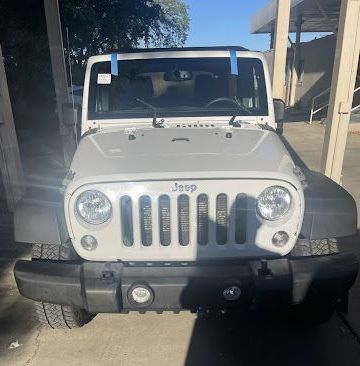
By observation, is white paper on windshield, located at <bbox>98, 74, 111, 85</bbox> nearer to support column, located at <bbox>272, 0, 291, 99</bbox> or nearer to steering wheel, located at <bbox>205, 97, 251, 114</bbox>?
steering wheel, located at <bbox>205, 97, 251, 114</bbox>

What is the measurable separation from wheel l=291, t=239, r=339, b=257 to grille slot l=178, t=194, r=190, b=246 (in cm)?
70

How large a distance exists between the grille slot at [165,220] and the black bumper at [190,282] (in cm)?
16

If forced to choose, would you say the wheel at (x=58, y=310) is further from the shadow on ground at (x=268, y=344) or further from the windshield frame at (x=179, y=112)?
the windshield frame at (x=179, y=112)

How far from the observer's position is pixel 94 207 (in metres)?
2.37

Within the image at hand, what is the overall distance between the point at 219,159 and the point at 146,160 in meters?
0.45

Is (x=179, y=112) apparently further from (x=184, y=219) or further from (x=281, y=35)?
(x=281, y=35)

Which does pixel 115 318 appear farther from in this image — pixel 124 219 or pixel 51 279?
pixel 124 219

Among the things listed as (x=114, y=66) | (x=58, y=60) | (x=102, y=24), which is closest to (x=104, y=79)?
(x=114, y=66)

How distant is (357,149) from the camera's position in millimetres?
9406

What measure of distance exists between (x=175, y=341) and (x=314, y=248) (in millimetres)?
1157

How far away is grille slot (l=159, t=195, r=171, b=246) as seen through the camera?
2334 mm


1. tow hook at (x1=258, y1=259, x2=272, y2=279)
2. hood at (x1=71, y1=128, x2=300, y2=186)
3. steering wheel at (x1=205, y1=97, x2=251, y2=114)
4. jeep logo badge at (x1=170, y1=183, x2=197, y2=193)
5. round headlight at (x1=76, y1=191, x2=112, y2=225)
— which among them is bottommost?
tow hook at (x1=258, y1=259, x2=272, y2=279)

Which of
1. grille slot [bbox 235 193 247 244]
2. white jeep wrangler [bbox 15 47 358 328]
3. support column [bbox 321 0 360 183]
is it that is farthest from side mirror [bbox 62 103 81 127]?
support column [bbox 321 0 360 183]

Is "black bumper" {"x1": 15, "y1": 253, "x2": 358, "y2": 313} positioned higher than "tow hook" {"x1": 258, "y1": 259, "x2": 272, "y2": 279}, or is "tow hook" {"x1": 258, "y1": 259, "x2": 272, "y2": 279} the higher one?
"tow hook" {"x1": 258, "y1": 259, "x2": 272, "y2": 279}
